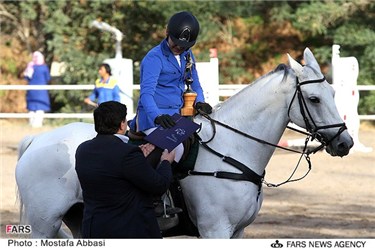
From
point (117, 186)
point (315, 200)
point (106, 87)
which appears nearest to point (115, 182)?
point (117, 186)

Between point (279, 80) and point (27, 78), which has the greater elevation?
point (279, 80)

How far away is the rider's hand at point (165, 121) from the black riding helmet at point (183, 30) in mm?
593

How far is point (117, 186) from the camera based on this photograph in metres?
5.04

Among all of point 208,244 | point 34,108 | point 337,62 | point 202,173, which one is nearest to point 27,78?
point 34,108

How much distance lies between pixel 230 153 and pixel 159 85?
2.33 ft

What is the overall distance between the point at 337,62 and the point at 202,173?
9.91 metres

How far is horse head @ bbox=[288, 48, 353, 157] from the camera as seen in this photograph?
6.31 metres

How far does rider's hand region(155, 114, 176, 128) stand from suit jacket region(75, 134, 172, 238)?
3.35 ft

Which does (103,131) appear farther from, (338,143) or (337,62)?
(337,62)

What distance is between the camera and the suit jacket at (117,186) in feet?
16.5

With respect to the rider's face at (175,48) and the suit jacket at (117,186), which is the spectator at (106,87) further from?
the suit jacket at (117,186)

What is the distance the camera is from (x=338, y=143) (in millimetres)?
6301

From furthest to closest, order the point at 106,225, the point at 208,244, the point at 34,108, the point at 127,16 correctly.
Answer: the point at 127,16 < the point at 34,108 < the point at 106,225 < the point at 208,244

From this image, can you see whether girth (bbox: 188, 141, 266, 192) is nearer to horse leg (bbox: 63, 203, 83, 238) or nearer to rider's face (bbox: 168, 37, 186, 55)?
rider's face (bbox: 168, 37, 186, 55)
